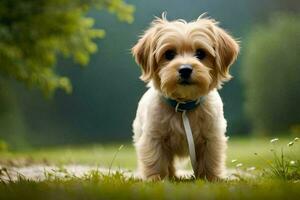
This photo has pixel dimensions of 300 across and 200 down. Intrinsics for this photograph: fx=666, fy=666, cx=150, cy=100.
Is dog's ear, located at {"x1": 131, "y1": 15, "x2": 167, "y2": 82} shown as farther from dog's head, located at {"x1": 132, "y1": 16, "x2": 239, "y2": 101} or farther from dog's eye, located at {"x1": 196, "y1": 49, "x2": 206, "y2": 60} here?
dog's eye, located at {"x1": 196, "y1": 49, "x2": 206, "y2": 60}

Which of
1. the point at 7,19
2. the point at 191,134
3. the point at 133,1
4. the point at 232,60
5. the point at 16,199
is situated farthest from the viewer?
the point at 133,1

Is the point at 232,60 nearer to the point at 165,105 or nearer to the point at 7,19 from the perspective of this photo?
the point at 165,105

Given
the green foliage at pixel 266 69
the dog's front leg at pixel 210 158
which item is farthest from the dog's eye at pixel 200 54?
the green foliage at pixel 266 69

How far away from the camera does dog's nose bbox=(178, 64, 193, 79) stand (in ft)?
16.8

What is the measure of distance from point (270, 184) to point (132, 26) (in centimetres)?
1636

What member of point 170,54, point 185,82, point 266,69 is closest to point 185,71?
point 185,82

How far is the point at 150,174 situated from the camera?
18.0ft

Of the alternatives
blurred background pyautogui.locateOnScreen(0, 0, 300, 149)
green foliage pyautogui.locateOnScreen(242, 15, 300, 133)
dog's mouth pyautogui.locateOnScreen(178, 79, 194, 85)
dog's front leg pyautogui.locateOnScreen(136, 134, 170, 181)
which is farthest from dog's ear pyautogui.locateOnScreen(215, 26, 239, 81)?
green foliage pyautogui.locateOnScreen(242, 15, 300, 133)

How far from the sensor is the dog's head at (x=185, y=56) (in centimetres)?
517

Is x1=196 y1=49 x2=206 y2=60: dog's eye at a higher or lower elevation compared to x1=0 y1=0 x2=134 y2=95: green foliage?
lower

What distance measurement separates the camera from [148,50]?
224 inches

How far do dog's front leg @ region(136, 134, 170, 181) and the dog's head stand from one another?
16.6 inches

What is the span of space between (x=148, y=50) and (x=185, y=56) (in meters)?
0.49

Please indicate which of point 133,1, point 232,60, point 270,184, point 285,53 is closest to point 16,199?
point 270,184
